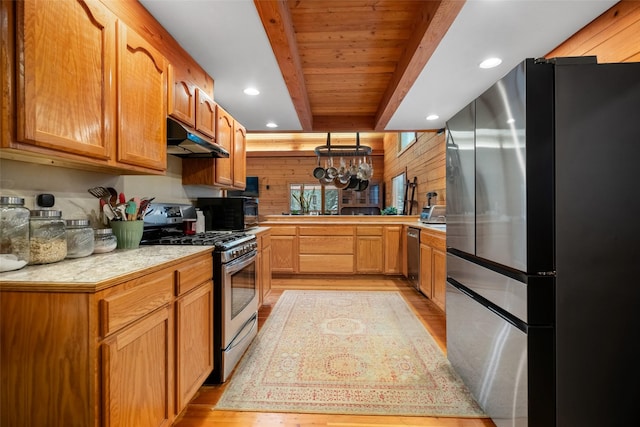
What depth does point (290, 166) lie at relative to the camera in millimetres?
8055

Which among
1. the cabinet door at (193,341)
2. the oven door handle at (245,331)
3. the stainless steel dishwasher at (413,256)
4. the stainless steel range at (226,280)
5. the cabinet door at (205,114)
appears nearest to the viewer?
the cabinet door at (193,341)

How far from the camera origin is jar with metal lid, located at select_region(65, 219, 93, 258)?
1296mm

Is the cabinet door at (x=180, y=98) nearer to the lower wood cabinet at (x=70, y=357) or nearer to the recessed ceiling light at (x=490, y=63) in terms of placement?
the lower wood cabinet at (x=70, y=357)

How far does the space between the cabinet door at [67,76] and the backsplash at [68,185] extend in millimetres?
284

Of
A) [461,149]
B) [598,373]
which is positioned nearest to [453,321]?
[598,373]

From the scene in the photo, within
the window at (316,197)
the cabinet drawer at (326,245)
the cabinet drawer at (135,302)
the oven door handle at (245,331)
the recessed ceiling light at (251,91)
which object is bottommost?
the oven door handle at (245,331)

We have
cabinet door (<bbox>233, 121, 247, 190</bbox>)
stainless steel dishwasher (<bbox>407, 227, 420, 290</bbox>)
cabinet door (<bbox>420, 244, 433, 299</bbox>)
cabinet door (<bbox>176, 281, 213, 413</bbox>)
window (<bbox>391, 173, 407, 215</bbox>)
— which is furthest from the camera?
window (<bbox>391, 173, 407, 215</bbox>)

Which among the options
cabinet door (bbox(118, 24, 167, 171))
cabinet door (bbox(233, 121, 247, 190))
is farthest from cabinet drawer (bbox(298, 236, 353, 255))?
cabinet door (bbox(118, 24, 167, 171))

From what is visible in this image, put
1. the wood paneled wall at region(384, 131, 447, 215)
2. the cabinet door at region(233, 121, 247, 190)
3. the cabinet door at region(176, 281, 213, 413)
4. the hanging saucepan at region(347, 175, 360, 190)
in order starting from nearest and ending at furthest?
the cabinet door at region(176, 281, 213, 413) → the cabinet door at region(233, 121, 247, 190) → the wood paneled wall at region(384, 131, 447, 215) → the hanging saucepan at region(347, 175, 360, 190)

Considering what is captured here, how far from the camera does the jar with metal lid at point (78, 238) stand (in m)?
1.30

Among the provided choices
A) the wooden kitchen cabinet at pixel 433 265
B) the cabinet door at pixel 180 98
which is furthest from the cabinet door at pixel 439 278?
the cabinet door at pixel 180 98

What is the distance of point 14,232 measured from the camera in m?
1.10

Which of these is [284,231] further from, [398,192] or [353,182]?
[398,192]

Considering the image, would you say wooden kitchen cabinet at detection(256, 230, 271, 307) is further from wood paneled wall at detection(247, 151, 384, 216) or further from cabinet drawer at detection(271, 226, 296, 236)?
wood paneled wall at detection(247, 151, 384, 216)
